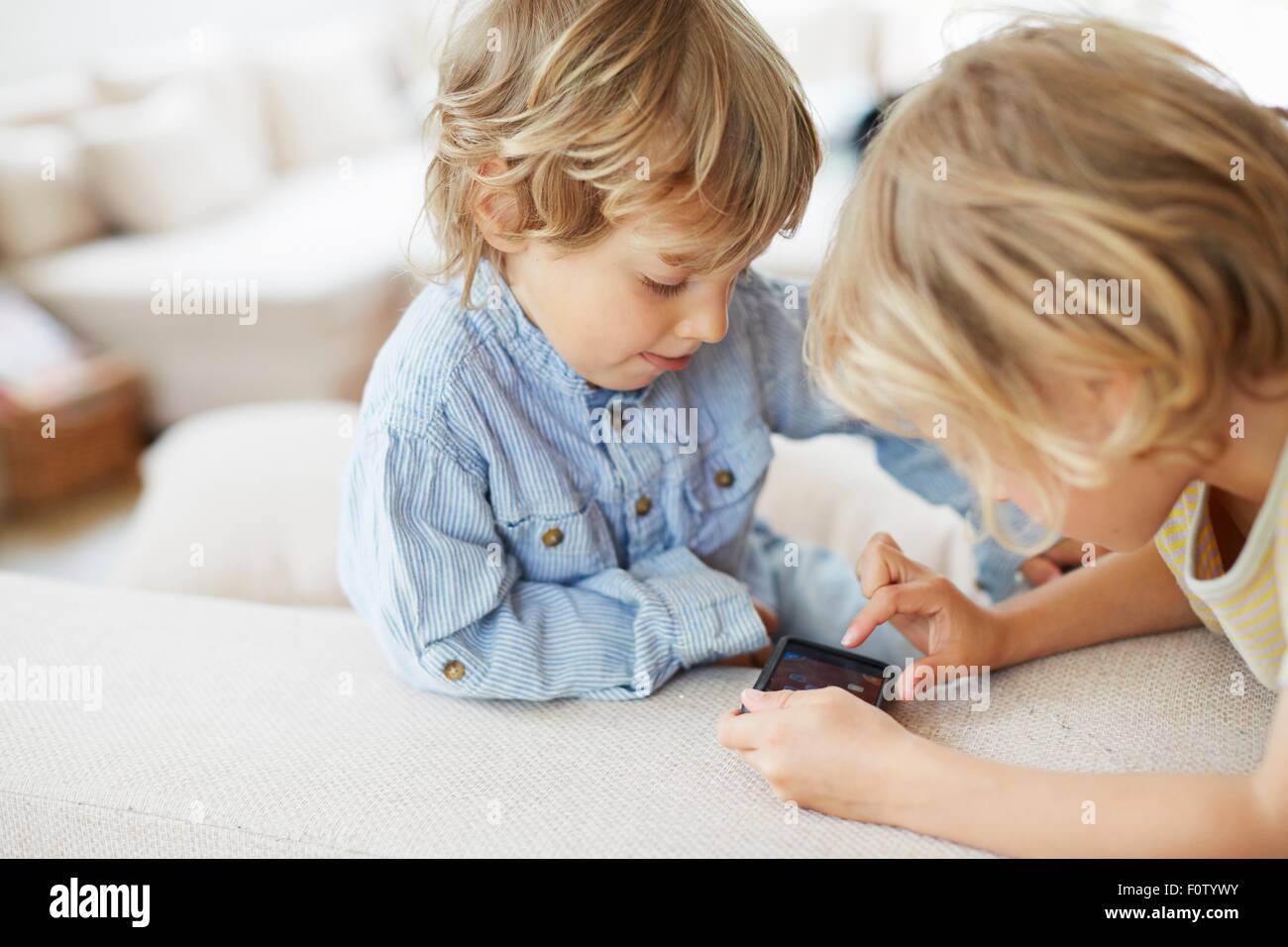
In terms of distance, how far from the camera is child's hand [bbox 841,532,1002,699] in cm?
90

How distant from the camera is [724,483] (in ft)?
3.64

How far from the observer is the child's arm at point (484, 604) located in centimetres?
90

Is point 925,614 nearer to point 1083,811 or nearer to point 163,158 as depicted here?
point 1083,811

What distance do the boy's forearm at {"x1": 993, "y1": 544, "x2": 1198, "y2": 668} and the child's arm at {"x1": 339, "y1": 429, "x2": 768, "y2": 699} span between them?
8.3 inches

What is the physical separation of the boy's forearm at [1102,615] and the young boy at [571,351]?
0.21 m

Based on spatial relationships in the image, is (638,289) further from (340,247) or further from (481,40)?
(340,247)

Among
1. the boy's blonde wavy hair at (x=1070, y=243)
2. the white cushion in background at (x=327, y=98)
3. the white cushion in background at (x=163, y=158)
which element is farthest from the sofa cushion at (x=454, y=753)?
the white cushion in background at (x=327, y=98)

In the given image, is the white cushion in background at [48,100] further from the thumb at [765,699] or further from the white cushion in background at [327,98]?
the thumb at [765,699]

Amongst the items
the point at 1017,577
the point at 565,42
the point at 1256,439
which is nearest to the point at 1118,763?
the point at 1256,439

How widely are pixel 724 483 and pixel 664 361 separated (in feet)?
0.58

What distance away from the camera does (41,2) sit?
11.6 feet

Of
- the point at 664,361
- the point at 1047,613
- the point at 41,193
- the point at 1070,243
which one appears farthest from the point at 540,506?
the point at 41,193

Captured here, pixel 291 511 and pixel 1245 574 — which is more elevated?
pixel 1245 574

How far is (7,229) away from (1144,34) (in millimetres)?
2714
